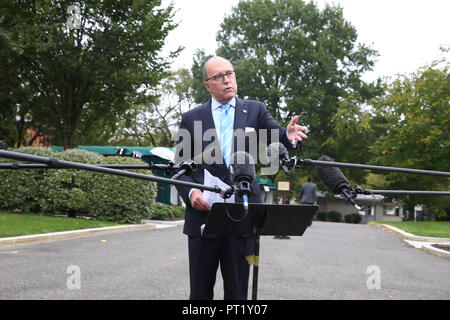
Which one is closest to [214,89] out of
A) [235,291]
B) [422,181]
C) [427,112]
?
[235,291]

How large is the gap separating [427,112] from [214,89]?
1025 inches

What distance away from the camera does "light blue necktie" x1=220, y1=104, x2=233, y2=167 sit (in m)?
2.81

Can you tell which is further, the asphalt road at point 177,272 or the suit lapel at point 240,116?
the asphalt road at point 177,272

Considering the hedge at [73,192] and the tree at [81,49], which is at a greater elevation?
the tree at [81,49]

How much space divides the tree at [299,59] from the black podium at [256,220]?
36500 millimetres

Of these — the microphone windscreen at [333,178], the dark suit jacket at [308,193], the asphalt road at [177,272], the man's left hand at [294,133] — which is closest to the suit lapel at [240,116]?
the man's left hand at [294,133]

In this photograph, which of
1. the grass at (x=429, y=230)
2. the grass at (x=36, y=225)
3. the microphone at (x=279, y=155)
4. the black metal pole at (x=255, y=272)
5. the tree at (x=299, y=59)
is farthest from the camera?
the tree at (x=299, y=59)

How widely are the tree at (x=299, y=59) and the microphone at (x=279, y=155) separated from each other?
3663 cm

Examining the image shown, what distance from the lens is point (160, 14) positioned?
2114cm

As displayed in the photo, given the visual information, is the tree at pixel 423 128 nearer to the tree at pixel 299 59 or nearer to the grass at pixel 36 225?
the tree at pixel 299 59

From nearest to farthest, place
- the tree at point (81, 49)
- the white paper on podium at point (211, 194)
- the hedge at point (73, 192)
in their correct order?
the white paper on podium at point (211, 194) → the hedge at point (73, 192) → the tree at point (81, 49)

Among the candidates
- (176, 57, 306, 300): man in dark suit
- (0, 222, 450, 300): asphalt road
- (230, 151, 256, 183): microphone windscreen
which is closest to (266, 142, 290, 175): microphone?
(230, 151, 256, 183): microphone windscreen

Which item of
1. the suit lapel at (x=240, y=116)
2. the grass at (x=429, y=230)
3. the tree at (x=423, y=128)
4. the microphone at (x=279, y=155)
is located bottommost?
the grass at (x=429, y=230)

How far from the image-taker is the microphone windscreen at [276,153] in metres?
2.26
